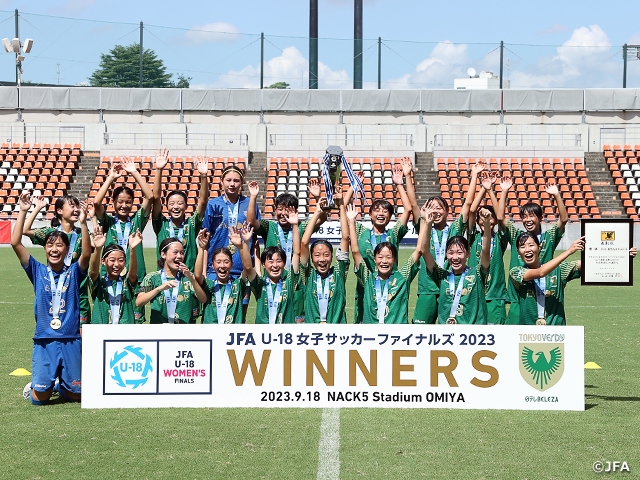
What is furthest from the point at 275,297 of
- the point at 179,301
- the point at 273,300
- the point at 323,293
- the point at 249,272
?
the point at 179,301

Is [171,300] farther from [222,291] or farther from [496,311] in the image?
[496,311]

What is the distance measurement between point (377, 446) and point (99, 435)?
1.83m

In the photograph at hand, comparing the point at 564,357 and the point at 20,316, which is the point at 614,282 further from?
the point at 20,316

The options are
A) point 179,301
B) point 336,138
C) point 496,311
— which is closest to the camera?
point 179,301

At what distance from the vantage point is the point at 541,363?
6500 millimetres

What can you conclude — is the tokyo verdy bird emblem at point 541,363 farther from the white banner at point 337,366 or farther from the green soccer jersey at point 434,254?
the green soccer jersey at point 434,254

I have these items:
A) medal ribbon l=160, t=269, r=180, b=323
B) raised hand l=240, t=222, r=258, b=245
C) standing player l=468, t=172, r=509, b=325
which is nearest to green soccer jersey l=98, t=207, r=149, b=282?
medal ribbon l=160, t=269, r=180, b=323

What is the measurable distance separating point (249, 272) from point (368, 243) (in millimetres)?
1210

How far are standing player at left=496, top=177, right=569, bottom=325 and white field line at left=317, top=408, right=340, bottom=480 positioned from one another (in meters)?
1.88

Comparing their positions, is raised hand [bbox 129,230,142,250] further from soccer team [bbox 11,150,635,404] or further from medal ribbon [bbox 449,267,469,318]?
medal ribbon [bbox 449,267,469,318]

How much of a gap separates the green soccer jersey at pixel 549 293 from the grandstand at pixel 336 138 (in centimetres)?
2140

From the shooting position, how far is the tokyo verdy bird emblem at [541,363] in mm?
6488

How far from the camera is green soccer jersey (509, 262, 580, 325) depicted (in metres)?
7.08

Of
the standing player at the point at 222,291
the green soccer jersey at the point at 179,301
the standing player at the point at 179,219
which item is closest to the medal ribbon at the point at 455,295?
the standing player at the point at 222,291
